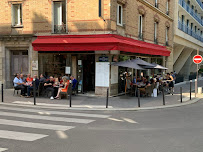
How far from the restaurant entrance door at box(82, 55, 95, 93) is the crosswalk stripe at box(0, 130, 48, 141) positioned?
9462 millimetres

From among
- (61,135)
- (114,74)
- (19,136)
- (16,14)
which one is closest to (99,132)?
(61,135)

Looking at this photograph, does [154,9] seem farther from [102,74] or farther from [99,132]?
[99,132]

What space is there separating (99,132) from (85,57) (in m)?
9.25

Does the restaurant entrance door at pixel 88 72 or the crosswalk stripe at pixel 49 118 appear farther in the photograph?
the restaurant entrance door at pixel 88 72

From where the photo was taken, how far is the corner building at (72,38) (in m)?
14.0

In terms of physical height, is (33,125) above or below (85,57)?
below

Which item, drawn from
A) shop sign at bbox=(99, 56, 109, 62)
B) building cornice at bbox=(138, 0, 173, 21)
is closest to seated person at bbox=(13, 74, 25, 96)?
shop sign at bbox=(99, 56, 109, 62)

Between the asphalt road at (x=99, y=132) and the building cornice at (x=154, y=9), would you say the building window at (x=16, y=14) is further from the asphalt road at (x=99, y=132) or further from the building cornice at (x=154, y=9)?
the building cornice at (x=154, y=9)

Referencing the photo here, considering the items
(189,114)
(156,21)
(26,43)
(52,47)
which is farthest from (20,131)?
(156,21)

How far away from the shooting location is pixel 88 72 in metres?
15.9

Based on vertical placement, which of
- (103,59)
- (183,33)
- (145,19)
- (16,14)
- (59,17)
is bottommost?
(103,59)

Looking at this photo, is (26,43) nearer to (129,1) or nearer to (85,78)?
(85,78)

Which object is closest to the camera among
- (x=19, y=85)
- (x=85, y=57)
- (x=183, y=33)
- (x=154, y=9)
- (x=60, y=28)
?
(x=19, y=85)

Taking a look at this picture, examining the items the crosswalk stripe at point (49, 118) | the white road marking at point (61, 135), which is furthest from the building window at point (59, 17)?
the white road marking at point (61, 135)
